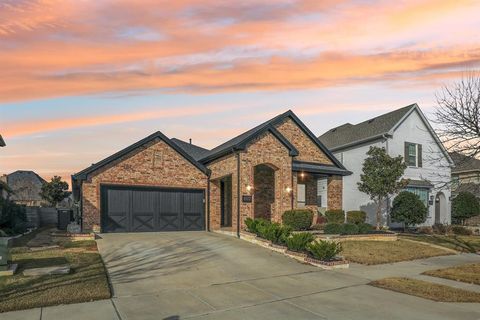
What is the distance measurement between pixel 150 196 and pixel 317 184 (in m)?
12.4

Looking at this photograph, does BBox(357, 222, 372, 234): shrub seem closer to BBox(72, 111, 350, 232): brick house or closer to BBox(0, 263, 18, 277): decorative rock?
BBox(72, 111, 350, 232): brick house

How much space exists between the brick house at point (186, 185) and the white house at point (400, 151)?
474cm

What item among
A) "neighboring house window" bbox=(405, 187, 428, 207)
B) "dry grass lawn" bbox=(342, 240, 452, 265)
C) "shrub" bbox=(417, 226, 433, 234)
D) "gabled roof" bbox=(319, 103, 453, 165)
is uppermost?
"gabled roof" bbox=(319, 103, 453, 165)

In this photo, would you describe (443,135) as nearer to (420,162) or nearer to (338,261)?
(338,261)

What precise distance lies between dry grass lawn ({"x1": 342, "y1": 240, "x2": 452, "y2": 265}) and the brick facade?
9.47m

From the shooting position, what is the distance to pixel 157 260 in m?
12.8

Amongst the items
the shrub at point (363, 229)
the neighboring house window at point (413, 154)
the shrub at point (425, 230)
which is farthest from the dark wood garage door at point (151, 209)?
the neighboring house window at point (413, 154)

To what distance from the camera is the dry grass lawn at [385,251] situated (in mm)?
14367

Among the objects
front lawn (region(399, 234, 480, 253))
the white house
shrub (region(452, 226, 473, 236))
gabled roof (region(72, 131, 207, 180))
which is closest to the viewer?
front lawn (region(399, 234, 480, 253))

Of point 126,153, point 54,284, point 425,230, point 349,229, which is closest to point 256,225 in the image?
point 349,229

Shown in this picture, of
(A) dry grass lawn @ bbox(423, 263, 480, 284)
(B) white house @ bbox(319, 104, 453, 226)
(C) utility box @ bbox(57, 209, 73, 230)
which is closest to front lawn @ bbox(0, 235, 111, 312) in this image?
(A) dry grass lawn @ bbox(423, 263, 480, 284)

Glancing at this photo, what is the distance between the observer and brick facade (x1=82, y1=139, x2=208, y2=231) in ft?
63.9

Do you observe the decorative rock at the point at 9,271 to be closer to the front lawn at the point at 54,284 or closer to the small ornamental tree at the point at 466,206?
the front lawn at the point at 54,284

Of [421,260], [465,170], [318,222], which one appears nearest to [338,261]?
[421,260]
